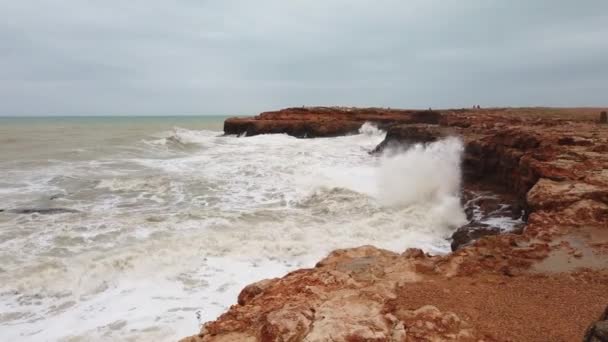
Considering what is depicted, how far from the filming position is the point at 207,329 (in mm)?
3893

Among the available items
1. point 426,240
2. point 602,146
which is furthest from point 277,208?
point 602,146

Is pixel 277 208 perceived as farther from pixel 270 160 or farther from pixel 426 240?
pixel 270 160

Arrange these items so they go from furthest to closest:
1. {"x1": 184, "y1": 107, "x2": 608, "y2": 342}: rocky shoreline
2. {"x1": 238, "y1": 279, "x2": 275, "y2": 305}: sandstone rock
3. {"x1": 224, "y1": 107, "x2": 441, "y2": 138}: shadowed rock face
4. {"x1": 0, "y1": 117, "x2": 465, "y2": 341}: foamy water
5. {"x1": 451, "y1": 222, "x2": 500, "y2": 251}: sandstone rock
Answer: {"x1": 224, "y1": 107, "x2": 441, "y2": 138}: shadowed rock face
{"x1": 451, "y1": 222, "x2": 500, "y2": 251}: sandstone rock
{"x1": 0, "y1": 117, "x2": 465, "y2": 341}: foamy water
{"x1": 238, "y1": 279, "x2": 275, "y2": 305}: sandstone rock
{"x1": 184, "y1": 107, "x2": 608, "y2": 342}: rocky shoreline

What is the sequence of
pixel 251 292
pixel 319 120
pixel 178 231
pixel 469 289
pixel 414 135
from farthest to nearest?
pixel 319 120 < pixel 414 135 < pixel 178 231 < pixel 251 292 < pixel 469 289

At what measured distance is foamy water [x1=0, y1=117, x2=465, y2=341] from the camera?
574cm

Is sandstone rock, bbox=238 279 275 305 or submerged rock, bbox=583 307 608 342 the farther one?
sandstone rock, bbox=238 279 275 305

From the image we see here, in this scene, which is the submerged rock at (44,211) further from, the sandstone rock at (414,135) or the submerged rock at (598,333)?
the sandstone rock at (414,135)

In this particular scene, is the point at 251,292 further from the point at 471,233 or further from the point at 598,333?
the point at 471,233

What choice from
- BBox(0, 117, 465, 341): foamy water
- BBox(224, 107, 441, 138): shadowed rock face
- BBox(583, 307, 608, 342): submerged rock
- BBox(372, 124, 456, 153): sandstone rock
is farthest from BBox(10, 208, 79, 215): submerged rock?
BBox(224, 107, 441, 138): shadowed rock face

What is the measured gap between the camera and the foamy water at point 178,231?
226 inches

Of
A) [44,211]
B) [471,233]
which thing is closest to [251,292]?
[471,233]

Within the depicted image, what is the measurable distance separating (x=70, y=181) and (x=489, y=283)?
1467 centimetres

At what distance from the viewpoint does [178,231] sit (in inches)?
356

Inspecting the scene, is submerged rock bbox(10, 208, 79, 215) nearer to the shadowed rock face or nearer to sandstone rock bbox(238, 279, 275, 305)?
sandstone rock bbox(238, 279, 275, 305)
